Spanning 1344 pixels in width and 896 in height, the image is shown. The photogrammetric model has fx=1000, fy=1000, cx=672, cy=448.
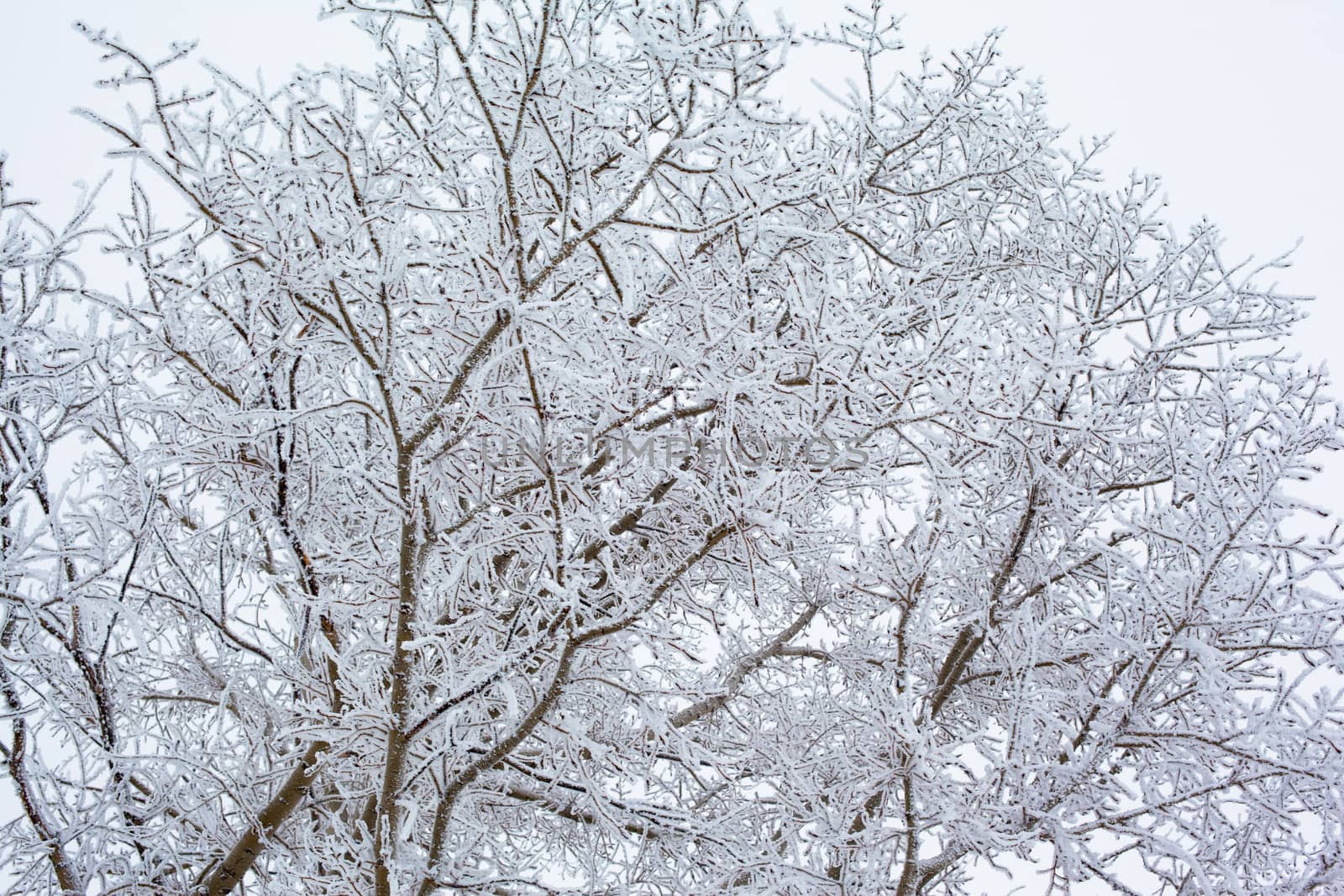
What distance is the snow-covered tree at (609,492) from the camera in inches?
114

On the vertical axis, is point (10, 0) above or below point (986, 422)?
above

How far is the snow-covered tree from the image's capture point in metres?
2.89

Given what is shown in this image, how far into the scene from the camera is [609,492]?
132 inches

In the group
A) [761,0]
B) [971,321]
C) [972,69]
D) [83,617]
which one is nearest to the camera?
[971,321]

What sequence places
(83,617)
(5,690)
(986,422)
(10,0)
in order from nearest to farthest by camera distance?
1. (986,422)
2. (5,690)
3. (83,617)
4. (10,0)

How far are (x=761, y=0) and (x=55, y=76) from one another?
193 meters

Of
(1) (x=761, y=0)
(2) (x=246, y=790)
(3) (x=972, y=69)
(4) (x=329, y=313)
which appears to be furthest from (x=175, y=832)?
(3) (x=972, y=69)

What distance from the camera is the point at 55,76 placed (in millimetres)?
159500

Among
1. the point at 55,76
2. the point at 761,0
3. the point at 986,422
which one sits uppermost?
the point at 55,76

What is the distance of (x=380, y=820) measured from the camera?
123 inches

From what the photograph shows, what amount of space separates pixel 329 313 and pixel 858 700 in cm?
414

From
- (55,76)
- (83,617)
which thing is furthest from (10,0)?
(83,617)

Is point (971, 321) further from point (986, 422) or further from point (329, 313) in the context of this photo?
point (329, 313)

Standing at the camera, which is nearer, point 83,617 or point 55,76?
point 83,617
